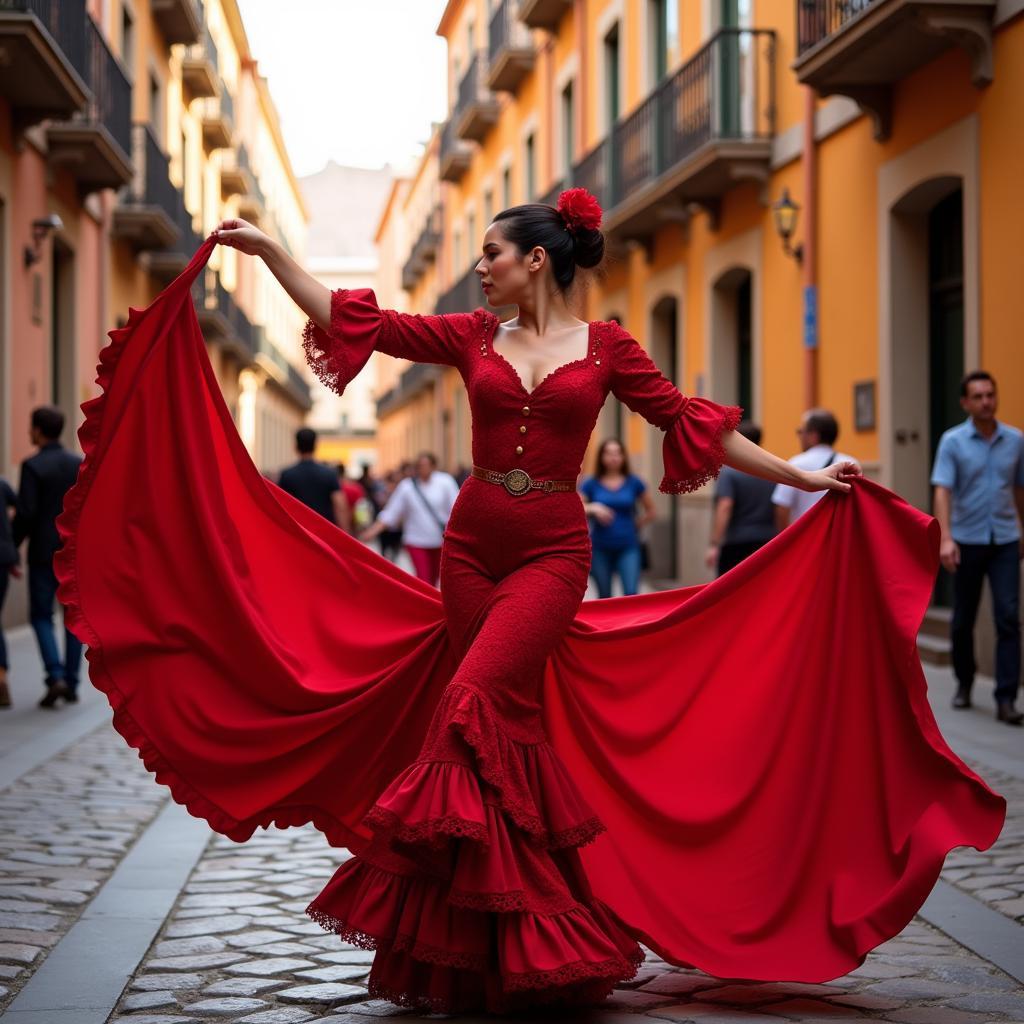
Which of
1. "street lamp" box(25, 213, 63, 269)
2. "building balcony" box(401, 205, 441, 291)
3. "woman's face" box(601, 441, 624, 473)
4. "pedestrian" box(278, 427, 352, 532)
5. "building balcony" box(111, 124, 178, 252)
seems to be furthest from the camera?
"building balcony" box(401, 205, 441, 291)

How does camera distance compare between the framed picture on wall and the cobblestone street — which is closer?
the cobblestone street

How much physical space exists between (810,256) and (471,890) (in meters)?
12.2

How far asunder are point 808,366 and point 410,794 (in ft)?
38.8

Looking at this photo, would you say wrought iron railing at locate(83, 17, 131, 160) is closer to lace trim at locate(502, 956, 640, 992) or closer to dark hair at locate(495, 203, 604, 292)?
dark hair at locate(495, 203, 604, 292)

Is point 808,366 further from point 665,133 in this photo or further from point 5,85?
point 5,85

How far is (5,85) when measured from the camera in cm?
1523

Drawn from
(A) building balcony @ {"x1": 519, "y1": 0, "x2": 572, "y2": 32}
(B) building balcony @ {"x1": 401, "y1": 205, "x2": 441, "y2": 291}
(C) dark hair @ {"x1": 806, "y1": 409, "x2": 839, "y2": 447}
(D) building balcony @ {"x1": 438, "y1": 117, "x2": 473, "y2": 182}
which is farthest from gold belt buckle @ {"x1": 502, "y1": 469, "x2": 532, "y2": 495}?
(B) building balcony @ {"x1": 401, "y1": 205, "x2": 441, "y2": 291}

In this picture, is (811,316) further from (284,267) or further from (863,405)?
(284,267)

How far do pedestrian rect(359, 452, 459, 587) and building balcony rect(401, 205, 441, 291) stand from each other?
102ft

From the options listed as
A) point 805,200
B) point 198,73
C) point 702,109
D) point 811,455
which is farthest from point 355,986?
point 198,73

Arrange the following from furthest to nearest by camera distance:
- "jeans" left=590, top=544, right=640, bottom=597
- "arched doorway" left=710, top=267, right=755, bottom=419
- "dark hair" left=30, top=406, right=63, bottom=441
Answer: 1. "arched doorway" left=710, top=267, right=755, bottom=419
2. "jeans" left=590, top=544, right=640, bottom=597
3. "dark hair" left=30, top=406, right=63, bottom=441

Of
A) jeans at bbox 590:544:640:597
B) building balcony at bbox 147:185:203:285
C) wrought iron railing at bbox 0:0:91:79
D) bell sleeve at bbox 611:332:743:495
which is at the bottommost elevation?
jeans at bbox 590:544:640:597

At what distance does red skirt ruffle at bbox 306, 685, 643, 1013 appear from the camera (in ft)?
12.6

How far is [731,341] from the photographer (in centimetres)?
1920
